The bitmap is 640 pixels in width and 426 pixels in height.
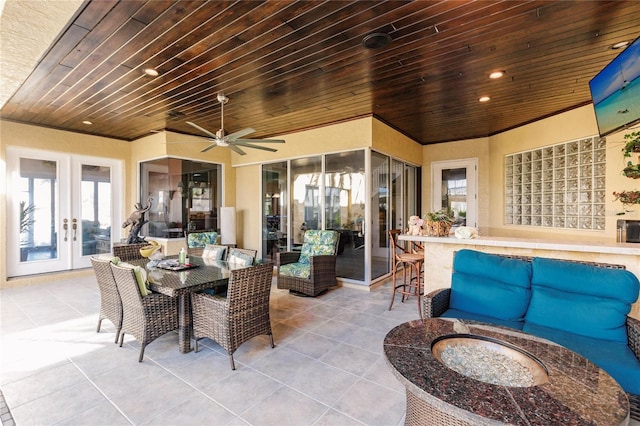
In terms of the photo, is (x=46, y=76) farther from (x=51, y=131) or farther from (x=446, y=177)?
(x=446, y=177)

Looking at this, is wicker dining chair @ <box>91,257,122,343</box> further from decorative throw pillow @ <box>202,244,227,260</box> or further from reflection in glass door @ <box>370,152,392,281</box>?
reflection in glass door @ <box>370,152,392,281</box>

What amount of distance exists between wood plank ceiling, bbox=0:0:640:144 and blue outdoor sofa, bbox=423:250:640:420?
6.49 ft

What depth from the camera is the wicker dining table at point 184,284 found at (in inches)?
102

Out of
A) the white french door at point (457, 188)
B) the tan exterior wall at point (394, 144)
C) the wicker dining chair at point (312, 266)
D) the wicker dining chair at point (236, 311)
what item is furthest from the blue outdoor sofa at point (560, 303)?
the white french door at point (457, 188)

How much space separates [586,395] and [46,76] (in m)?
5.40

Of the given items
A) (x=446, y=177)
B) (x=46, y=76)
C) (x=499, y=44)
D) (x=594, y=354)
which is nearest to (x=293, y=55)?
(x=499, y=44)

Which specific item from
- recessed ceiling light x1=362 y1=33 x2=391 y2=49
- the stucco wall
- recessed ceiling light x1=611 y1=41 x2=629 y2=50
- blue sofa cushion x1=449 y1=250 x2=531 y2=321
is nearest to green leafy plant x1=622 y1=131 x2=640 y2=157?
recessed ceiling light x1=611 y1=41 x2=629 y2=50

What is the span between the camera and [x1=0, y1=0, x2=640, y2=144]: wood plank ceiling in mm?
2344

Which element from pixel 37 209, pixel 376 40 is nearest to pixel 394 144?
pixel 376 40

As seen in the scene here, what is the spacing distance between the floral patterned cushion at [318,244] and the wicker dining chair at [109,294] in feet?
8.84

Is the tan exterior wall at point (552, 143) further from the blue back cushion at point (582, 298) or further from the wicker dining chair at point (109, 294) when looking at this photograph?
the wicker dining chair at point (109, 294)

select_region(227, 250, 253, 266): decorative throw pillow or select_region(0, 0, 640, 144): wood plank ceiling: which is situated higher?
select_region(0, 0, 640, 144): wood plank ceiling

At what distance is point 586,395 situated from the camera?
1.14 meters

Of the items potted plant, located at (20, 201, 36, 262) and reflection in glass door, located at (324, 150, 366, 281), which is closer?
reflection in glass door, located at (324, 150, 366, 281)
